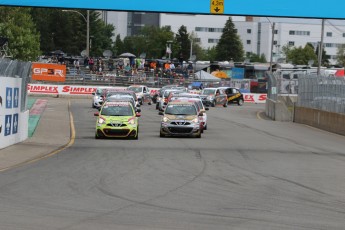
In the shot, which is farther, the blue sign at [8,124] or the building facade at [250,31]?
the building facade at [250,31]

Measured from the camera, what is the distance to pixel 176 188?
13.7 metres

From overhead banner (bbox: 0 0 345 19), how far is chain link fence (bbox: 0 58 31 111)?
7.71ft

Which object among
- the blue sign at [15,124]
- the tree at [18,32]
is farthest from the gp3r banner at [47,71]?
the blue sign at [15,124]

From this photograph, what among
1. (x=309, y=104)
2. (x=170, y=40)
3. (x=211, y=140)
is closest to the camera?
(x=211, y=140)

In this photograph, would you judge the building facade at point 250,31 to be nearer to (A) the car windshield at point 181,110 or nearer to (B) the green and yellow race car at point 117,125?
(A) the car windshield at point 181,110

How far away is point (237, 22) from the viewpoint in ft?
493

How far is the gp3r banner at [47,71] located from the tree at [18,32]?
54.3 inches

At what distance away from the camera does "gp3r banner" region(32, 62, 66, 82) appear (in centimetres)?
6925

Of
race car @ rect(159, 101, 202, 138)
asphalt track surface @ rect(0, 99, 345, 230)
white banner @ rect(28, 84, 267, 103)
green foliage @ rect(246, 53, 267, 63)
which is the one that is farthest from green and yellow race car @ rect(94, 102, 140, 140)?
green foliage @ rect(246, 53, 267, 63)

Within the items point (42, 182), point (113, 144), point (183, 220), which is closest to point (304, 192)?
point (183, 220)

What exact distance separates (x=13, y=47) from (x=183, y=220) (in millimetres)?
55084

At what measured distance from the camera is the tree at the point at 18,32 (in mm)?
61228

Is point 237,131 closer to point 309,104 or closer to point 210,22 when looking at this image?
point 309,104

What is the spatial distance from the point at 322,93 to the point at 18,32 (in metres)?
34.2
